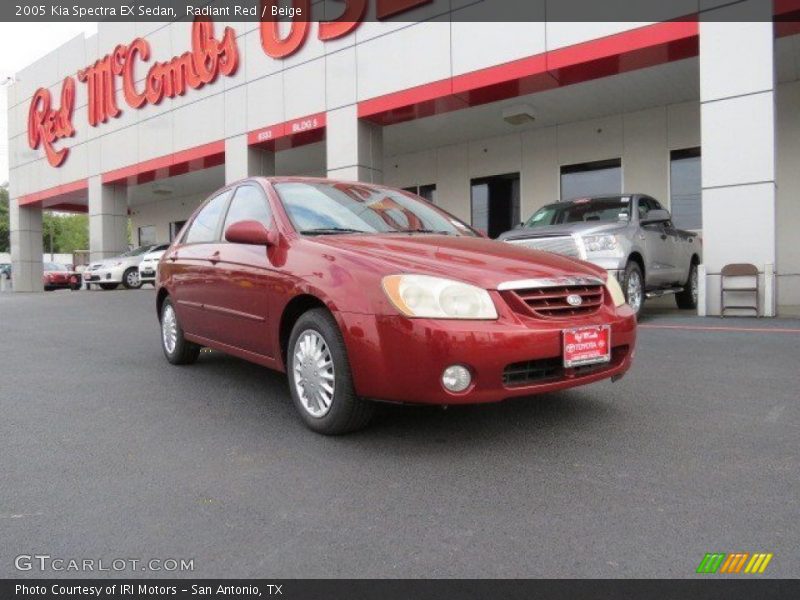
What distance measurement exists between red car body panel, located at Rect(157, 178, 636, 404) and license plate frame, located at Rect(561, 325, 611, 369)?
43mm

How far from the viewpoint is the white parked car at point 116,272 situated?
18812 millimetres

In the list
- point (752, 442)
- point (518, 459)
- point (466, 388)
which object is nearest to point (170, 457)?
point (466, 388)

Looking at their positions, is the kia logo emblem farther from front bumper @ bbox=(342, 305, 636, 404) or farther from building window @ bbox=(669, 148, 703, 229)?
building window @ bbox=(669, 148, 703, 229)

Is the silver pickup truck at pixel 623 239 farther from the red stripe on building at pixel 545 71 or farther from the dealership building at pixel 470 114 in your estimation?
the red stripe on building at pixel 545 71

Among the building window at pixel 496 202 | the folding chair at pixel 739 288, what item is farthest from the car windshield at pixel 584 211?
the building window at pixel 496 202

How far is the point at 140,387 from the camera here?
189 inches

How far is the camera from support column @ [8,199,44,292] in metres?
24.3

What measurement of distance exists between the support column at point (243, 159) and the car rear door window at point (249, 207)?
11487mm

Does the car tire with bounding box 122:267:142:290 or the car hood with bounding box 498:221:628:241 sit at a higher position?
the car hood with bounding box 498:221:628:241

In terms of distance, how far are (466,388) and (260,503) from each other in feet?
3.50

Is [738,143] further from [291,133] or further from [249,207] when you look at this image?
[291,133]

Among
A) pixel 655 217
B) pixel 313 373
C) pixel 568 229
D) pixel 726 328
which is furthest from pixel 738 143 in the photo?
pixel 313 373

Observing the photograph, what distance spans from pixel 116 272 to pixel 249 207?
16263mm

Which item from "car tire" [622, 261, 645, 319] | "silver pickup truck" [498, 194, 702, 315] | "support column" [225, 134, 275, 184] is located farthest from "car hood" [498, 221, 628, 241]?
"support column" [225, 134, 275, 184]
